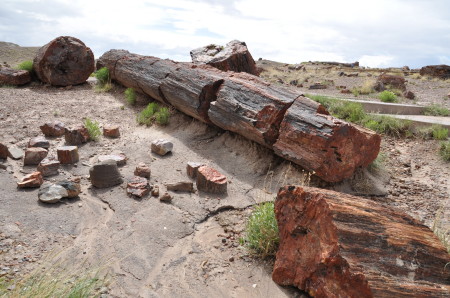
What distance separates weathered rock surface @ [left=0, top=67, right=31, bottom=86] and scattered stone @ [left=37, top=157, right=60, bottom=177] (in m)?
5.77

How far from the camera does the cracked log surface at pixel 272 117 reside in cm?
482

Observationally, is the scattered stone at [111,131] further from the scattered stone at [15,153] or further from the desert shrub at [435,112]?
the desert shrub at [435,112]

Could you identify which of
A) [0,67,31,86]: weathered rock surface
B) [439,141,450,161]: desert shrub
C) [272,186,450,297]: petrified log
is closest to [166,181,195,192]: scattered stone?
[272,186,450,297]: petrified log

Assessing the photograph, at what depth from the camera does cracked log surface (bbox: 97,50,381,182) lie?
4820mm

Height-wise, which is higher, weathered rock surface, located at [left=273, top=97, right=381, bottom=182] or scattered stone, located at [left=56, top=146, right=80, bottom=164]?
weathered rock surface, located at [left=273, top=97, right=381, bottom=182]

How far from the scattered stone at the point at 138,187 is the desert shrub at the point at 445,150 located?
4.76 m

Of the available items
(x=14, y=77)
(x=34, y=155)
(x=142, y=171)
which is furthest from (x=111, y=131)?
(x=14, y=77)

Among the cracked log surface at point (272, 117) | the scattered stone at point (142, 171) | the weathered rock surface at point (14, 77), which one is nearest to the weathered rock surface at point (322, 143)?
the cracked log surface at point (272, 117)

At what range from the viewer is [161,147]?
19.2ft

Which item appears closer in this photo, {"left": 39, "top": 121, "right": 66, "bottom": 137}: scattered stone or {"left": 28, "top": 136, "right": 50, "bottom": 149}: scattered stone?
{"left": 28, "top": 136, "right": 50, "bottom": 149}: scattered stone

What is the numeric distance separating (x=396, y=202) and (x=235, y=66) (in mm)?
4983

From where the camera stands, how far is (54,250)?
354 cm

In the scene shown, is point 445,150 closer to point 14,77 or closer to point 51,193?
point 51,193

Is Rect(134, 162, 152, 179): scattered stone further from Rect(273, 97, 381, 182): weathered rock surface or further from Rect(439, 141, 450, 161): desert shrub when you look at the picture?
Rect(439, 141, 450, 161): desert shrub
